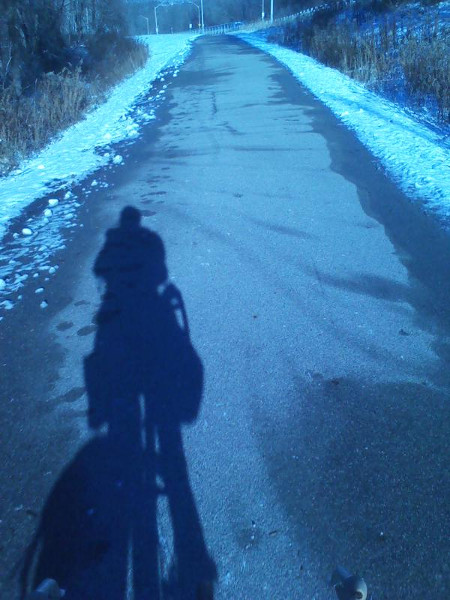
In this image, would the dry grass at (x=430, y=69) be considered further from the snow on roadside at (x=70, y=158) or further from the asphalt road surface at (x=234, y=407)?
the snow on roadside at (x=70, y=158)

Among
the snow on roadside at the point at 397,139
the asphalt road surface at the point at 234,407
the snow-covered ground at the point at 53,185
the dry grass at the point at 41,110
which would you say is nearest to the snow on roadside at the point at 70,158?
the snow-covered ground at the point at 53,185

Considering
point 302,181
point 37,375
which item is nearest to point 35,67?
point 302,181

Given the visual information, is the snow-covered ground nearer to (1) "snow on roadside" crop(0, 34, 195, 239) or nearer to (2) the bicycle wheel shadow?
(1) "snow on roadside" crop(0, 34, 195, 239)

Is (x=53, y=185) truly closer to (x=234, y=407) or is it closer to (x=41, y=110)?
(x=41, y=110)

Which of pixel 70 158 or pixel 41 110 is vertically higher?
pixel 41 110

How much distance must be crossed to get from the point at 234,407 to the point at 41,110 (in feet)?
35.6

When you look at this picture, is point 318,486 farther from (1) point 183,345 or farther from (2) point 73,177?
(2) point 73,177

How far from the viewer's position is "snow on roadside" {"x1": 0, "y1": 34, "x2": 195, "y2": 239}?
717 centimetres

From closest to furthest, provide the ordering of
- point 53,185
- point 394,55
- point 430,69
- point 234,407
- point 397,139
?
point 234,407
point 53,185
point 397,139
point 430,69
point 394,55

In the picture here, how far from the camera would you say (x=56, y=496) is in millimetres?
2553

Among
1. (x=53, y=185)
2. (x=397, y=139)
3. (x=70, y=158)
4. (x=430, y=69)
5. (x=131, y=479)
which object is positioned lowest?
(x=131, y=479)

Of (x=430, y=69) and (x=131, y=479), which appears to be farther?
(x=430, y=69)

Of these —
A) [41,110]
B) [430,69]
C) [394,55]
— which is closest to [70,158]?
[41,110]

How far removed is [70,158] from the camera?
902 centimetres
